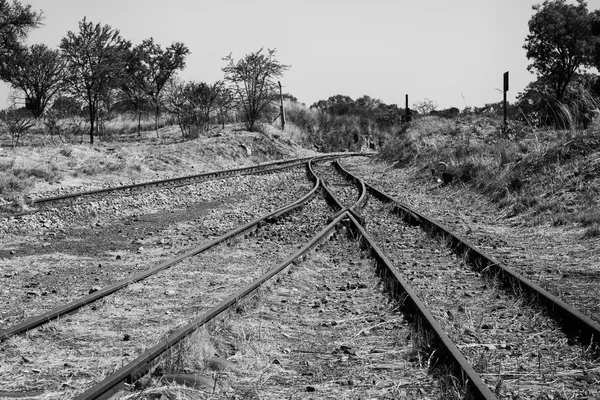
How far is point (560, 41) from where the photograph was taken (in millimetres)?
41031

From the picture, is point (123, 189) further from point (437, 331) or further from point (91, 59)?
point (91, 59)

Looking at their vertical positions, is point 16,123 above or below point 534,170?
above

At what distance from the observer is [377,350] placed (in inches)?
180

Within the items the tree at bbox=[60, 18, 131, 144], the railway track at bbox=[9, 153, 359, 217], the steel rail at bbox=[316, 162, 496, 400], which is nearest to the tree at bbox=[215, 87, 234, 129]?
the tree at bbox=[60, 18, 131, 144]

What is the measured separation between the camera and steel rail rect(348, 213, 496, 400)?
3.45 metres

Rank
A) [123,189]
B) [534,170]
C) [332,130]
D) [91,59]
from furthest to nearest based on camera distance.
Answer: [332,130], [91,59], [123,189], [534,170]

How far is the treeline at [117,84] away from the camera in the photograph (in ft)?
98.6

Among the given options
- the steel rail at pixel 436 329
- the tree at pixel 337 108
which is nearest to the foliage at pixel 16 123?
the steel rail at pixel 436 329

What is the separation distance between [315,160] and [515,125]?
11339 millimetres

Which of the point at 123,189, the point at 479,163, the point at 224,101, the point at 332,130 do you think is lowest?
the point at 123,189

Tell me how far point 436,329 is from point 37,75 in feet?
127

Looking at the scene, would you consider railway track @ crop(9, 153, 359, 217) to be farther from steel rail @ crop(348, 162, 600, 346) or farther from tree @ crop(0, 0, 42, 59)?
tree @ crop(0, 0, 42, 59)

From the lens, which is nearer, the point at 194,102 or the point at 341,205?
the point at 341,205

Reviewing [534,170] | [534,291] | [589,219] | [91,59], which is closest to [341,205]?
[534,170]
